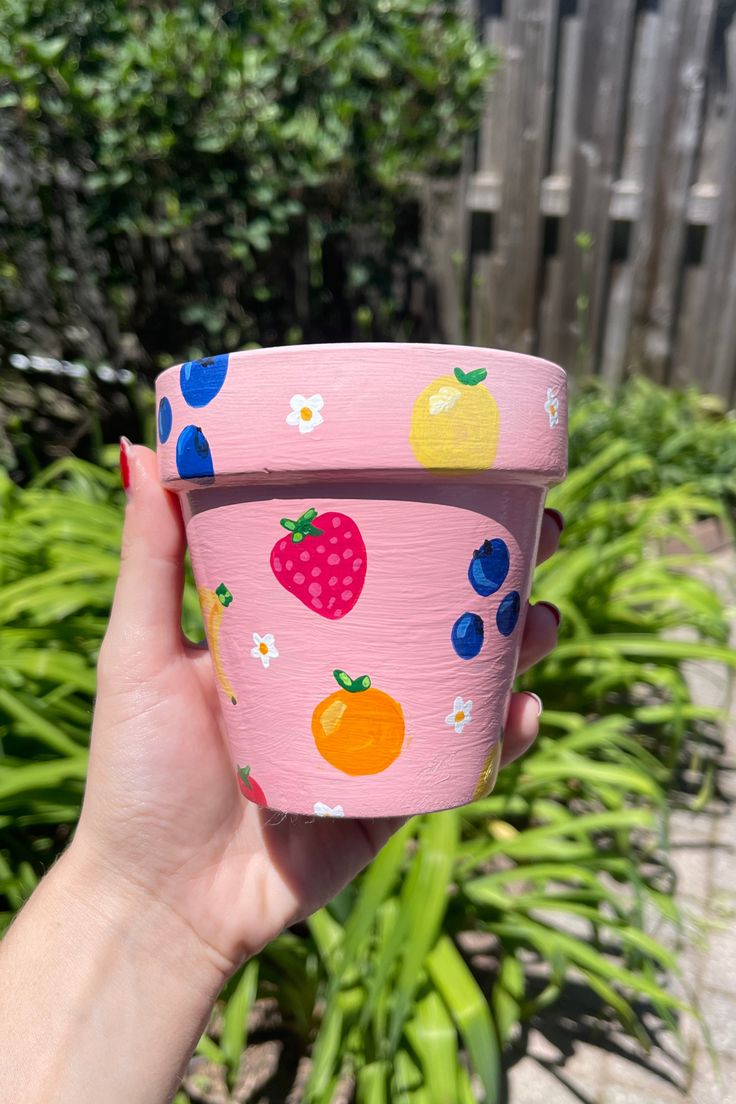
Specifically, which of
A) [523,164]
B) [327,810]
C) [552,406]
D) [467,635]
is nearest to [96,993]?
[327,810]

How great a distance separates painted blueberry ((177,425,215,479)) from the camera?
2.46 ft

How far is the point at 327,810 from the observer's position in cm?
80

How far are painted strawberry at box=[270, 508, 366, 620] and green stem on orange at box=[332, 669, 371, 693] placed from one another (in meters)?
0.06

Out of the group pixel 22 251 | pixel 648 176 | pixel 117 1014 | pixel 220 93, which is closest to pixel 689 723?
pixel 117 1014

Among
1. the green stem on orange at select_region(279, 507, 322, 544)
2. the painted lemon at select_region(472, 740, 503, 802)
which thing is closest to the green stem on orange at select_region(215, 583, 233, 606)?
the green stem on orange at select_region(279, 507, 322, 544)

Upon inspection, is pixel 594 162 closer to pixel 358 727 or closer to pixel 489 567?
pixel 489 567

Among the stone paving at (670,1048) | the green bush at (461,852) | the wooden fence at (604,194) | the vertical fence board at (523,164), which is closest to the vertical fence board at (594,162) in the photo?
the wooden fence at (604,194)

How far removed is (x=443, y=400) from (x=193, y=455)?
0.23 m

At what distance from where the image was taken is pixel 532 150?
11.7ft

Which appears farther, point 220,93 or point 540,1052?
point 220,93

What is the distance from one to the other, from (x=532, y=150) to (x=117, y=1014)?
3.59m

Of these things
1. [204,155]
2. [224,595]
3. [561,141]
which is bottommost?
[224,595]

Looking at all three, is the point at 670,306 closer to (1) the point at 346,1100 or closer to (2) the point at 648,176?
(2) the point at 648,176

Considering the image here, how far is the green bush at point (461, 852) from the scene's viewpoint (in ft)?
3.68
